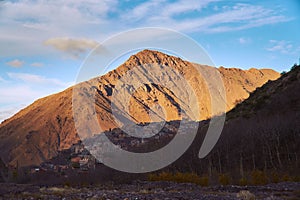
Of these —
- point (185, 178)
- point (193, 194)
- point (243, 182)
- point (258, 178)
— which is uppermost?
point (193, 194)

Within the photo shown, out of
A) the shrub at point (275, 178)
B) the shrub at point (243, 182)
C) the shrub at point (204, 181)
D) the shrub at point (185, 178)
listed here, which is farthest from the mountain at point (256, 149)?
the shrub at point (243, 182)

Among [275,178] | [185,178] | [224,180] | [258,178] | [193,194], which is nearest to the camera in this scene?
[193,194]

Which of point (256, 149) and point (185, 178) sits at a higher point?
point (256, 149)

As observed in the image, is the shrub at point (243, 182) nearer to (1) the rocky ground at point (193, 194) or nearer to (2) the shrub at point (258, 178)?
(2) the shrub at point (258, 178)

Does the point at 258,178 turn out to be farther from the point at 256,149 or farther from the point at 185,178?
the point at 256,149

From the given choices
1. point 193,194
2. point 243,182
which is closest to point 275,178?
point 243,182

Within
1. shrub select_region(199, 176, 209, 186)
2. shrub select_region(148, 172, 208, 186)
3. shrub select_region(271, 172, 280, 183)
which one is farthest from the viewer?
shrub select_region(148, 172, 208, 186)

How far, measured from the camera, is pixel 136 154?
96.6 meters

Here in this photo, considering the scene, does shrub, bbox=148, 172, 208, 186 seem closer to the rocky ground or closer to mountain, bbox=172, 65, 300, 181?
mountain, bbox=172, 65, 300, 181

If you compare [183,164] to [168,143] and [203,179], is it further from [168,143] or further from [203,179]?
[203,179]

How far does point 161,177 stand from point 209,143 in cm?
2048

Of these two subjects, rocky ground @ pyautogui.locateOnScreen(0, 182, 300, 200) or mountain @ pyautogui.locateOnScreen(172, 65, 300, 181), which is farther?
mountain @ pyautogui.locateOnScreen(172, 65, 300, 181)

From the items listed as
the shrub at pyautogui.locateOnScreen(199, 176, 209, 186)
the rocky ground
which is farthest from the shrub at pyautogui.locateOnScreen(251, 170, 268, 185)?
the shrub at pyautogui.locateOnScreen(199, 176, 209, 186)

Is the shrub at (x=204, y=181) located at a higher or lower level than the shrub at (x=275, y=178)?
lower
